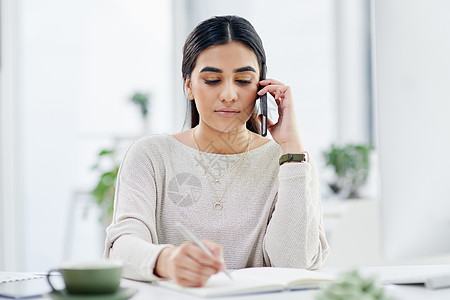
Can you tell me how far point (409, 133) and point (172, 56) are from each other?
2.99m

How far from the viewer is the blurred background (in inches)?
139

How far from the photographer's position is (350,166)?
3.02m

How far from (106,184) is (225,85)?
203cm

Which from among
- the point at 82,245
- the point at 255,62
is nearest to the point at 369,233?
the point at 255,62

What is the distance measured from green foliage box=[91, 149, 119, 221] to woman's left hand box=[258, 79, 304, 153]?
1909mm

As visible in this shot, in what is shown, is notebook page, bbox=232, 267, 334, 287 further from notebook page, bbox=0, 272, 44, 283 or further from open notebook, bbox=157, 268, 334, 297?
notebook page, bbox=0, 272, 44, 283

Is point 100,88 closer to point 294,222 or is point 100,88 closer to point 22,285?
point 294,222

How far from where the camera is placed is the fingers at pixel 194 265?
995 mm

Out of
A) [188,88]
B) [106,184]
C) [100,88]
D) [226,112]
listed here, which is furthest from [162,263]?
[100,88]

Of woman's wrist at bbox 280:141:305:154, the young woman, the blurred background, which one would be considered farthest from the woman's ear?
the blurred background

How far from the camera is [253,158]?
5.21 feet

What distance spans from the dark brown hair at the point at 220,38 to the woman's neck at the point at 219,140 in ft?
0.28

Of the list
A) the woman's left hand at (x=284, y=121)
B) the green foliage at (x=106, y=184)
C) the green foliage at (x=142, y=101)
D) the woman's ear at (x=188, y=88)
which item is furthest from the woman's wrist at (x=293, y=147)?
the green foliage at (x=142, y=101)

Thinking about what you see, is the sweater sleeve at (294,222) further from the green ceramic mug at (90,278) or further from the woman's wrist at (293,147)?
the green ceramic mug at (90,278)
